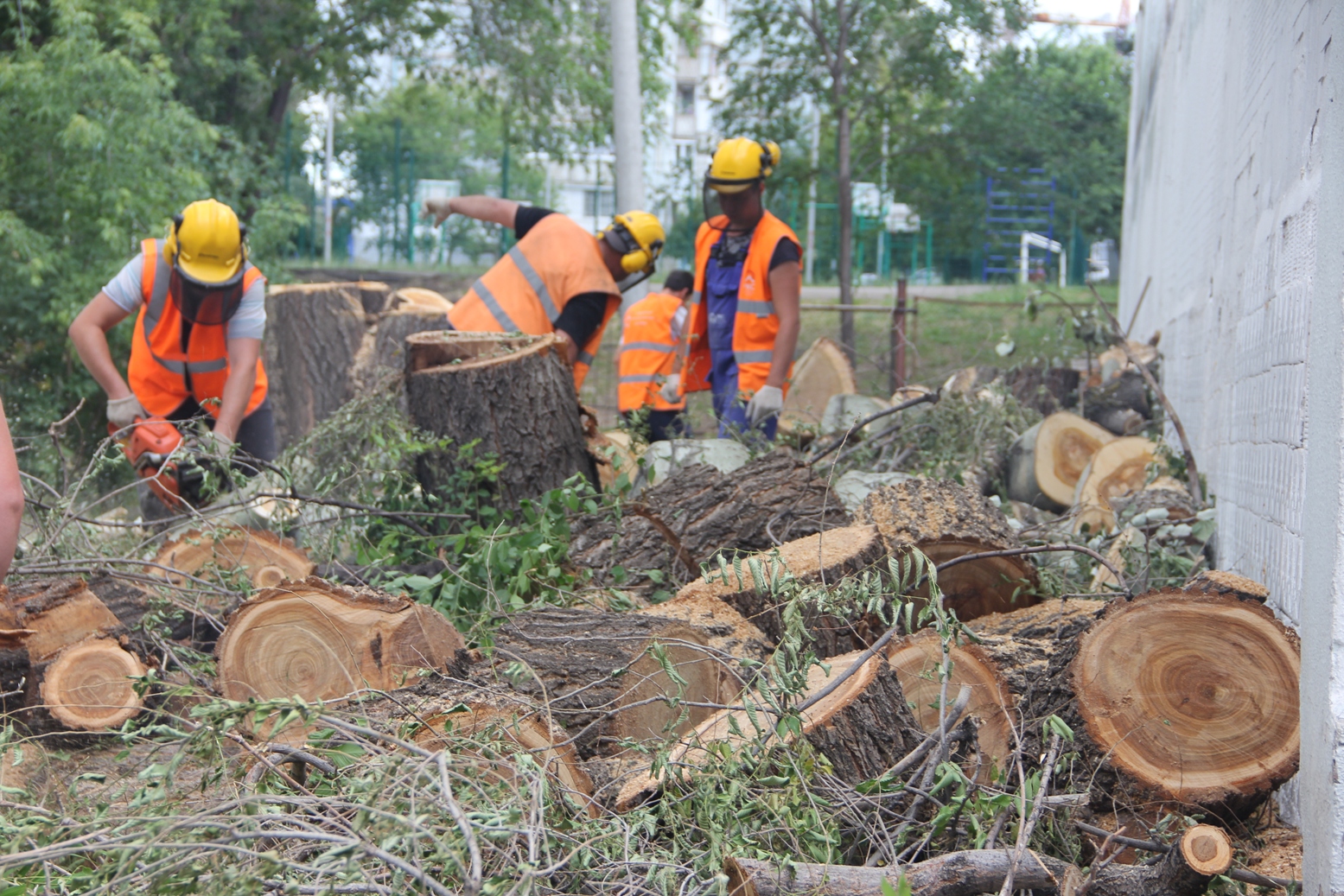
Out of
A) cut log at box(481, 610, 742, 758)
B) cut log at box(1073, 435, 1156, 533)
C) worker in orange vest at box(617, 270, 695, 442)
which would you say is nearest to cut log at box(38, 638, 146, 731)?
cut log at box(481, 610, 742, 758)

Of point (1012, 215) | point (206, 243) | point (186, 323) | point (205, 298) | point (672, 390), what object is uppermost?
point (1012, 215)

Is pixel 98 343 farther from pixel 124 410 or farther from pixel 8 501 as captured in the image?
pixel 8 501

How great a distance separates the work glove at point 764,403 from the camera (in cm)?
518

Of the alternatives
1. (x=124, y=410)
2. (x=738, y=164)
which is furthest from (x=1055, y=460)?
(x=124, y=410)

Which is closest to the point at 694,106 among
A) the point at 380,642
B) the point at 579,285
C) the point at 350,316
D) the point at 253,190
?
the point at 253,190

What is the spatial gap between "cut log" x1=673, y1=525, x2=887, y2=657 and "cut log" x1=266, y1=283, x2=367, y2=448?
5.72 meters

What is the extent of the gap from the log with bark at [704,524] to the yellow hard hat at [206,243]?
2095mm

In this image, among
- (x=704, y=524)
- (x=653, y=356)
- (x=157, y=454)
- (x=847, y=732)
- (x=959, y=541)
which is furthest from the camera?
(x=653, y=356)

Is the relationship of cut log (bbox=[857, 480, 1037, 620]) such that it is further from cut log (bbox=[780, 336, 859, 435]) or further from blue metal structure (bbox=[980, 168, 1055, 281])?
blue metal structure (bbox=[980, 168, 1055, 281])

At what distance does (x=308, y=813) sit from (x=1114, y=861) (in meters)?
1.52

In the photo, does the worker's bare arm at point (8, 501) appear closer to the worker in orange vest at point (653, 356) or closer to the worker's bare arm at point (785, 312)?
the worker's bare arm at point (785, 312)

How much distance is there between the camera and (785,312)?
5176 millimetres

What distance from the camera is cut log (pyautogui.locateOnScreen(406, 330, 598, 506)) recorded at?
13.1 ft

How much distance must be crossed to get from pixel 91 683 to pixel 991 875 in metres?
2.52
